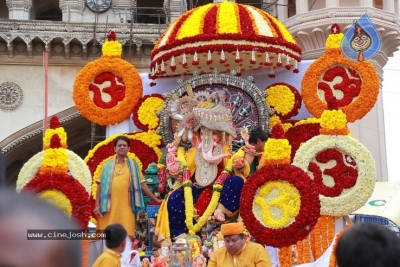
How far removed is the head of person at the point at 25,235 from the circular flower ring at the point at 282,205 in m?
5.25

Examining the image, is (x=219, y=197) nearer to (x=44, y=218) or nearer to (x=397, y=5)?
(x=44, y=218)

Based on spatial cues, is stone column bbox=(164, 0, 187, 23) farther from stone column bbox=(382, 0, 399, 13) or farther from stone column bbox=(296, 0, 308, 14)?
stone column bbox=(382, 0, 399, 13)

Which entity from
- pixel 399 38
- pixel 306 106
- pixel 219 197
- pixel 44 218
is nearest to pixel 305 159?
pixel 219 197

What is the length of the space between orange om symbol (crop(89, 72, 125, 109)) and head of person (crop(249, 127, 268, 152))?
2.26 metres

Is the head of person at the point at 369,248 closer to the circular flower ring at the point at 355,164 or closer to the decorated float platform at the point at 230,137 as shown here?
the decorated float platform at the point at 230,137

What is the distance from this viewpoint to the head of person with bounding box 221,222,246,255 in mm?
5207

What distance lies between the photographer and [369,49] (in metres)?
8.16

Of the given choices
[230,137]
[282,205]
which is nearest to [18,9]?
[230,137]

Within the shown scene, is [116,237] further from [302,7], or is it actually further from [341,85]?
[302,7]

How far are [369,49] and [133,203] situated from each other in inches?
130

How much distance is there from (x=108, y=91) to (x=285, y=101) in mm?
2387

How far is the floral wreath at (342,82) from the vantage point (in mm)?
8297

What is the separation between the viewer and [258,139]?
25.7ft

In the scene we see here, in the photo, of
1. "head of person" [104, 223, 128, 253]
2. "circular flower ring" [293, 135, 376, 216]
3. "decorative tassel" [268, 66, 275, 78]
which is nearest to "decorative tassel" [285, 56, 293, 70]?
"decorative tassel" [268, 66, 275, 78]
